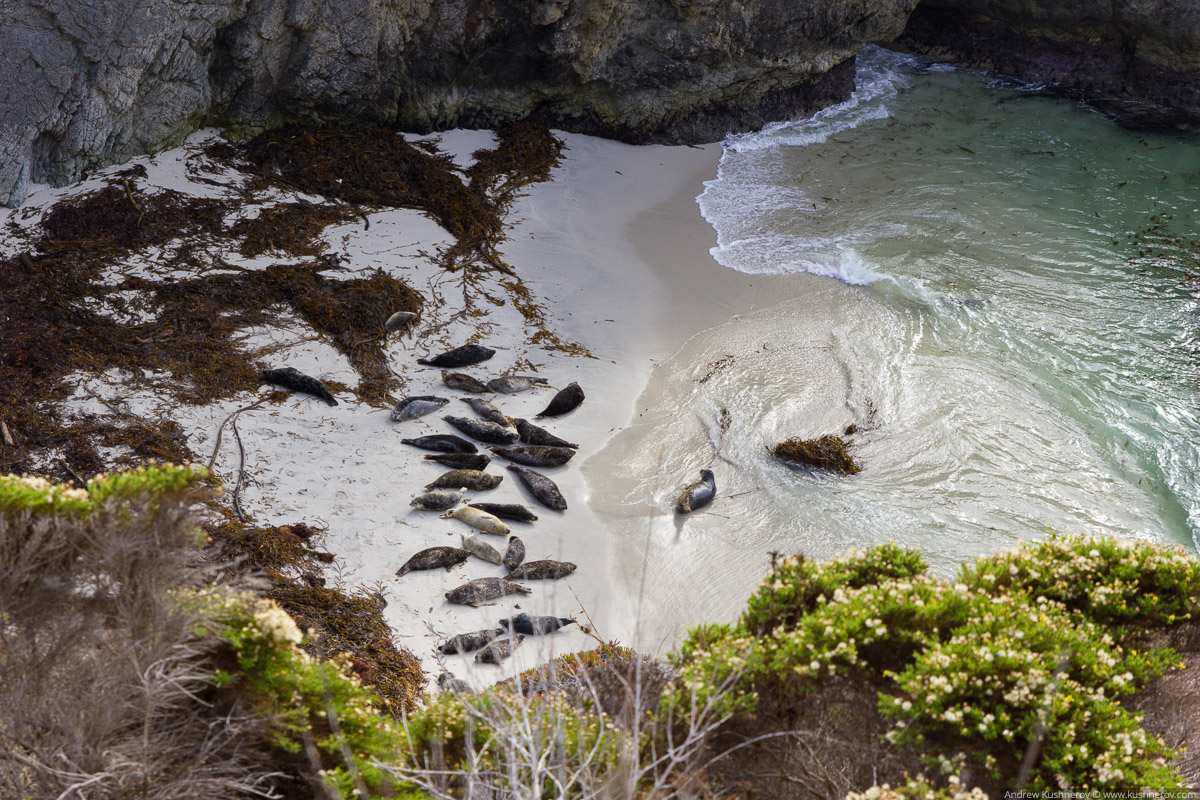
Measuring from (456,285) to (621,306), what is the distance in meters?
1.97

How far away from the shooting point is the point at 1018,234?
38.6ft

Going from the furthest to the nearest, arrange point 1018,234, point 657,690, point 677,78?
point 677,78
point 1018,234
point 657,690

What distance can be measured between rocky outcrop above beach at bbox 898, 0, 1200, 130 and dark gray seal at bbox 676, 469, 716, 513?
14122 millimetres

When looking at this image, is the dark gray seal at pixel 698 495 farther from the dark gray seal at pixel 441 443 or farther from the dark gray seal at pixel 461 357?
the dark gray seal at pixel 461 357

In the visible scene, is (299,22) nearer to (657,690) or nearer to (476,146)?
(476,146)

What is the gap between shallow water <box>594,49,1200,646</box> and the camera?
7164mm

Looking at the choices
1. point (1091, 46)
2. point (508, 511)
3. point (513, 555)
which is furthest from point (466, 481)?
point (1091, 46)

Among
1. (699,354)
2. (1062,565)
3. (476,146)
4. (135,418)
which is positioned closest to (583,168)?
(476,146)

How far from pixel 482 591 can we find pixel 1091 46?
1853cm

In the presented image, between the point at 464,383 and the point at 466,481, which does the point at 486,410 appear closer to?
the point at 464,383

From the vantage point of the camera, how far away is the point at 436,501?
6.65 m

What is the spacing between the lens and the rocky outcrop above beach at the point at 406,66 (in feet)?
30.3

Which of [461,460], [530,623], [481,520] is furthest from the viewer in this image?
[461,460]

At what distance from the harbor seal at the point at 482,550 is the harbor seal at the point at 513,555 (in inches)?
1.8
